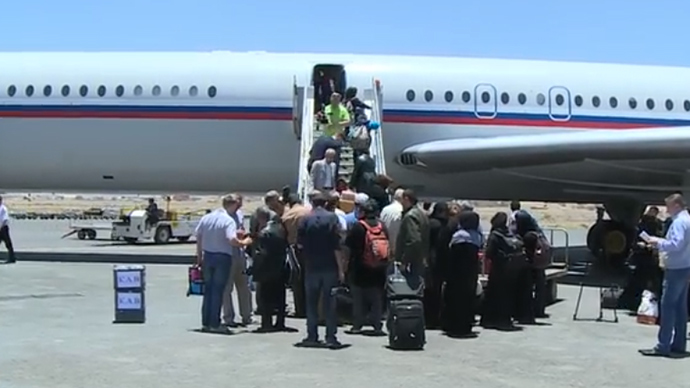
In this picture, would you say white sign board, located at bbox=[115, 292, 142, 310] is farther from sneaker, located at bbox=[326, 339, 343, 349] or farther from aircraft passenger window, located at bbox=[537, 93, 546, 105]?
aircraft passenger window, located at bbox=[537, 93, 546, 105]

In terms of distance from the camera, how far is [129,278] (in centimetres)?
1180

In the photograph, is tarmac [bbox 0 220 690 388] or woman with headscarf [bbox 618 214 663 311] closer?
tarmac [bbox 0 220 690 388]

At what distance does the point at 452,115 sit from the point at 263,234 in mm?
9295

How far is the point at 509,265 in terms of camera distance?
12.0 metres

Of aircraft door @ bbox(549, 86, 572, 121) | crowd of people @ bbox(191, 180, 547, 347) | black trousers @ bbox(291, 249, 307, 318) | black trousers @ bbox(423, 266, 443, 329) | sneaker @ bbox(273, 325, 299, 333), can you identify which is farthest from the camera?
aircraft door @ bbox(549, 86, 572, 121)

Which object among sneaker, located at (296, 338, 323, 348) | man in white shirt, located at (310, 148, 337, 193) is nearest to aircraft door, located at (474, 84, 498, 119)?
man in white shirt, located at (310, 148, 337, 193)

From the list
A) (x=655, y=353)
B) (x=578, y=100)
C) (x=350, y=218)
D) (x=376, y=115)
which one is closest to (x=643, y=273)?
(x=655, y=353)

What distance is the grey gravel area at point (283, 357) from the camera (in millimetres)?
8547

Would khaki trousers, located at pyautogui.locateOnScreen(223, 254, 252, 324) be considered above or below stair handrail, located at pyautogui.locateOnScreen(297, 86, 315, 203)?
below

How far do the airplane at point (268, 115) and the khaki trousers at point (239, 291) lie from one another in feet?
26.0

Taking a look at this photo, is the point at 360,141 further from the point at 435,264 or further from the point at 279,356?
the point at 279,356

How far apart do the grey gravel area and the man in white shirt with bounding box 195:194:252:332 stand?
319 millimetres

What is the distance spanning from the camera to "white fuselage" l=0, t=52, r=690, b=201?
780 inches

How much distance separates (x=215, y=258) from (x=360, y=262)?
1630mm
